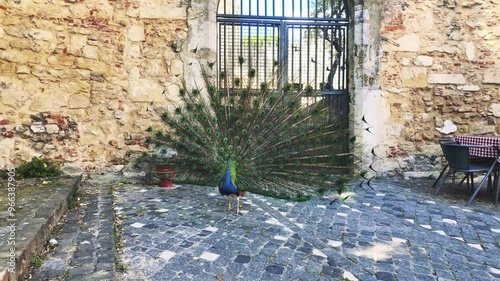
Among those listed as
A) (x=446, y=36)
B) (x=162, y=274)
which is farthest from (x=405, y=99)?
(x=162, y=274)

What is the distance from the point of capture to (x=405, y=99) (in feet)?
21.9

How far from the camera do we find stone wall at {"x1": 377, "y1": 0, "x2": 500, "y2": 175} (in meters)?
6.60

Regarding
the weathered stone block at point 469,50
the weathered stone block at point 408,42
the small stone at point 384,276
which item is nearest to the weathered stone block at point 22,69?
the small stone at point 384,276

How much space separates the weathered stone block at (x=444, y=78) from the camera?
6676 mm

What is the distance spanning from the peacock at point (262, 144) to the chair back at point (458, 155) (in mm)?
1544

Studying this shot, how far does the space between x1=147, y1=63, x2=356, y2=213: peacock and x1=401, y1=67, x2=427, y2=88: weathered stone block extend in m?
2.53

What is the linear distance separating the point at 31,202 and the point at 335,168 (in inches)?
124

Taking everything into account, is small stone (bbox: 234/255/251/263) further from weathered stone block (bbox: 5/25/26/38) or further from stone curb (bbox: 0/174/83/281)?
weathered stone block (bbox: 5/25/26/38)

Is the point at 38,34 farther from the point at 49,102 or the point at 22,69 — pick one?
the point at 49,102

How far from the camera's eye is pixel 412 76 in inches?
262

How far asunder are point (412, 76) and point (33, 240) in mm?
5971

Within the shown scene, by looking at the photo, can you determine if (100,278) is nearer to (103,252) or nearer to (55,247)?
(103,252)

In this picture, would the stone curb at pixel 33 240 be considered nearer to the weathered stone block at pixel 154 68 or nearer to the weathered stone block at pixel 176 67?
the weathered stone block at pixel 154 68

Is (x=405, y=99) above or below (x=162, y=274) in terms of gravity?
above
